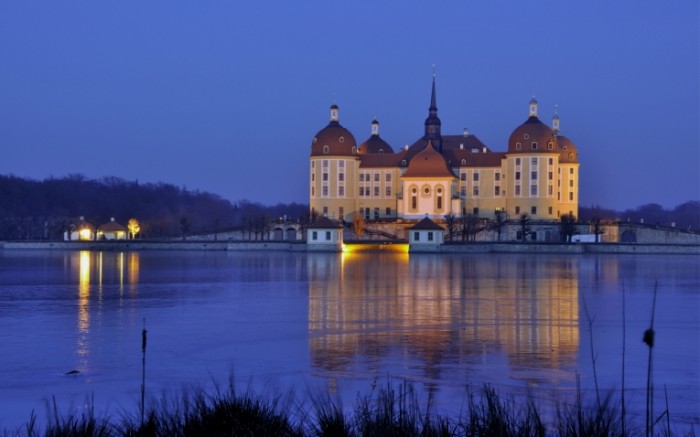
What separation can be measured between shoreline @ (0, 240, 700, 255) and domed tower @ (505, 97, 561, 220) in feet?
38.2

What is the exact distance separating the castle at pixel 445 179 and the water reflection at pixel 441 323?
121 feet

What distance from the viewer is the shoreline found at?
5238cm

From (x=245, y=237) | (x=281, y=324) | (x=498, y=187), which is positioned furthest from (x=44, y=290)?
(x=498, y=187)

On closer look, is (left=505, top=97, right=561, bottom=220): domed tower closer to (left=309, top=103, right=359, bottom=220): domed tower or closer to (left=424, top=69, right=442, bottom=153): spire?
(left=424, top=69, right=442, bottom=153): spire

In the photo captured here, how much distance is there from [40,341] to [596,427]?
8.51 m

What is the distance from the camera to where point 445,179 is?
6338cm

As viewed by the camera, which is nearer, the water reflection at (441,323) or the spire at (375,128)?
the water reflection at (441,323)

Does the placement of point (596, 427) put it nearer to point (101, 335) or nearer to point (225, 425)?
point (225, 425)

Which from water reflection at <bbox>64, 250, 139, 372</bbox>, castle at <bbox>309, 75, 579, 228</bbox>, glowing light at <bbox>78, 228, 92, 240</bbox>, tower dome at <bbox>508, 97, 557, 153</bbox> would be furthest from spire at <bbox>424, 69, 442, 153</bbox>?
water reflection at <bbox>64, 250, 139, 372</bbox>

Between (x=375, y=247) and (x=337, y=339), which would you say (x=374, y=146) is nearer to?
(x=375, y=247)

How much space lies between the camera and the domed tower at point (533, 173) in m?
64.9

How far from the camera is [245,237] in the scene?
64.1 metres

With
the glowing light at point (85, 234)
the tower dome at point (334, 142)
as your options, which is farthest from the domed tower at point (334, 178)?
the glowing light at point (85, 234)

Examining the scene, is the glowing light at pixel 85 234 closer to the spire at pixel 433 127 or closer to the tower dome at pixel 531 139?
the spire at pixel 433 127
